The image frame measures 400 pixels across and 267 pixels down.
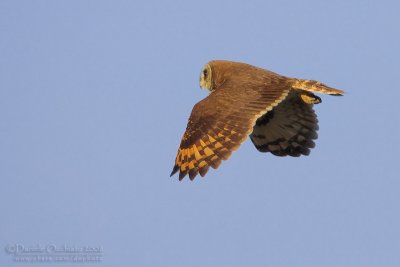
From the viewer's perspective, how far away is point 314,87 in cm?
1270

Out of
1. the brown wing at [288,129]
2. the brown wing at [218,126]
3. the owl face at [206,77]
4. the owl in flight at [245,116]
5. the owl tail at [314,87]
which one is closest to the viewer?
A: the brown wing at [218,126]

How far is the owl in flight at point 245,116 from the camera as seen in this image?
11254mm

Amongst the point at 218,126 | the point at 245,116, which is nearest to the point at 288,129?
the point at 245,116

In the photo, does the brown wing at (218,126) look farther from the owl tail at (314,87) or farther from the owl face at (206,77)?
the owl face at (206,77)

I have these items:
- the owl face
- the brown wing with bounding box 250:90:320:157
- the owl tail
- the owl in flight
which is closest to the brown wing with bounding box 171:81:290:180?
the owl in flight

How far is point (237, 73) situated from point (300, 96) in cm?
103

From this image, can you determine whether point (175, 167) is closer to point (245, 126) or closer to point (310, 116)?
point (245, 126)

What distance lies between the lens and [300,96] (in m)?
13.5

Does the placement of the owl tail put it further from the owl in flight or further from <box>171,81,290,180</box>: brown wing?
<box>171,81,290,180</box>: brown wing

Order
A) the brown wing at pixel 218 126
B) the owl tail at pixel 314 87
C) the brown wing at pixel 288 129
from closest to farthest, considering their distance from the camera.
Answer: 1. the brown wing at pixel 218 126
2. the owl tail at pixel 314 87
3. the brown wing at pixel 288 129

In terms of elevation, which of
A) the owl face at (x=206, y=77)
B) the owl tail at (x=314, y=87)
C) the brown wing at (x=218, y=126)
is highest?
the owl face at (x=206, y=77)

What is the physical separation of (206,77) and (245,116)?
3.36 metres

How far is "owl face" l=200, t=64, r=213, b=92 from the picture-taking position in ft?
48.0

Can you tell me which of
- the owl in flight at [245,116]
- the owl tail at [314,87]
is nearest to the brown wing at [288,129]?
the owl in flight at [245,116]
